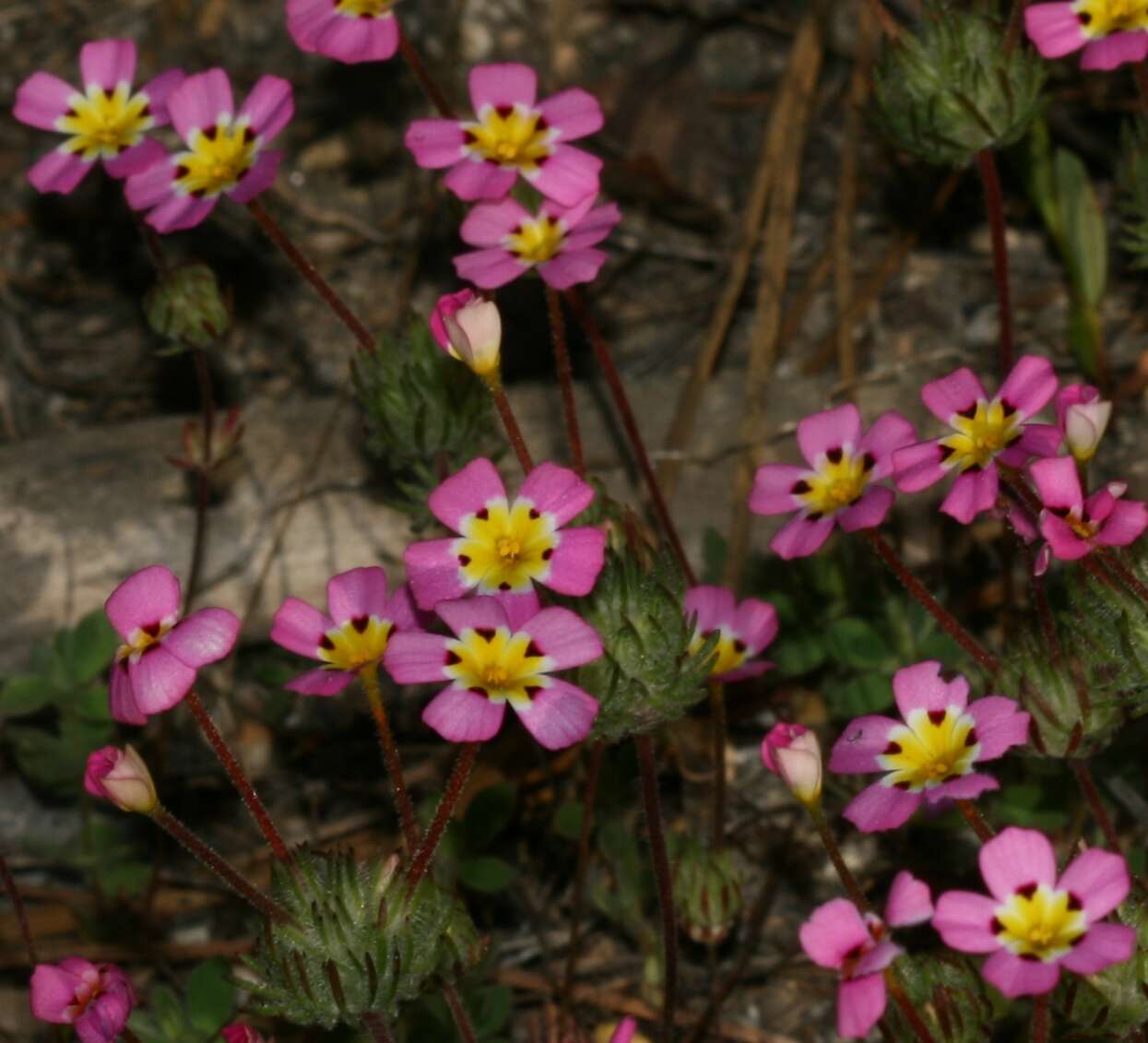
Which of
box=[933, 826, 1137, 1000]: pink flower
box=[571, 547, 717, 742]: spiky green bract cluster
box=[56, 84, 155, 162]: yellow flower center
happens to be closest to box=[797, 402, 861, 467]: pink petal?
box=[571, 547, 717, 742]: spiky green bract cluster

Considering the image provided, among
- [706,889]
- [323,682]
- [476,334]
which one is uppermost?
[476,334]

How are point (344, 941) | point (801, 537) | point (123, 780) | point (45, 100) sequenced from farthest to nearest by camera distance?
point (45, 100), point (801, 537), point (344, 941), point (123, 780)

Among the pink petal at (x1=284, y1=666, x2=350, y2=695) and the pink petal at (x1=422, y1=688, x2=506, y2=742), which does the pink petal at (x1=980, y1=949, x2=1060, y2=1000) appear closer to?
the pink petal at (x1=422, y1=688, x2=506, y2=742)

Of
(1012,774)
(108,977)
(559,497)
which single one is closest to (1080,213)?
(1012,774)

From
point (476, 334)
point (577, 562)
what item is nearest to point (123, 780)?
point (577, 562)

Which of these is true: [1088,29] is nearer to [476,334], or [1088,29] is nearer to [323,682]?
[476,334]
